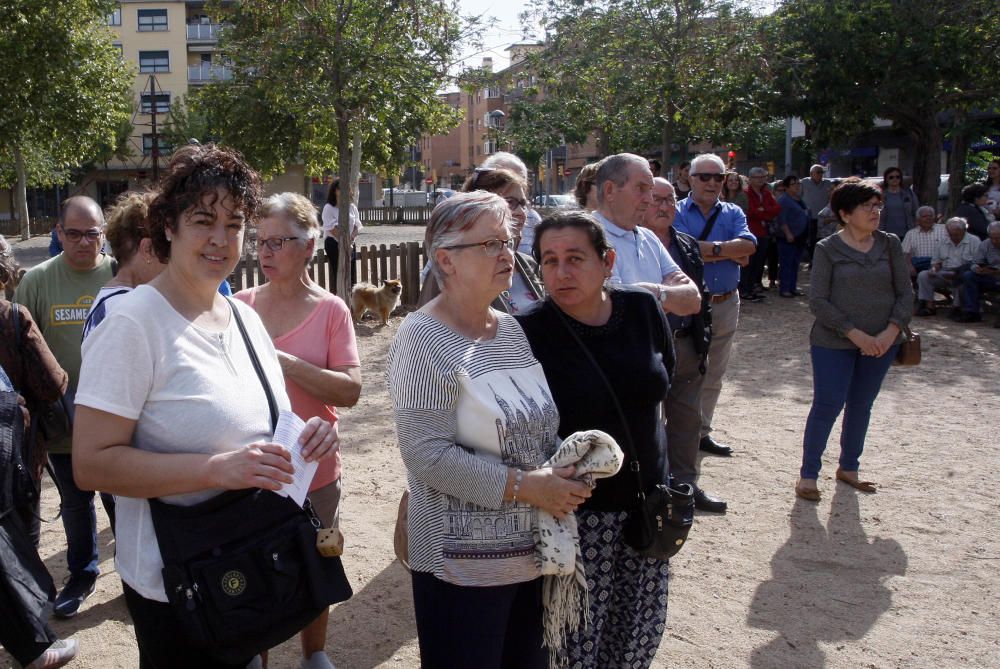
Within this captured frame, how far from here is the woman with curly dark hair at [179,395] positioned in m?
1.97

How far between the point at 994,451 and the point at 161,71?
203ft

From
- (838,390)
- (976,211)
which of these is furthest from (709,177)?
(976,211)

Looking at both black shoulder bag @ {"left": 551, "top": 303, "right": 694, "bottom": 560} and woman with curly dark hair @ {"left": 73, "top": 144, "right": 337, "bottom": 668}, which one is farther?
black shoulder bag @ {"left": 551, "top": 303, "right": 694, "bottom": 560}

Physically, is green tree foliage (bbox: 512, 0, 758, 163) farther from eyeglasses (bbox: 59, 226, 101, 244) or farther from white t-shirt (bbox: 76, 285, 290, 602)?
white t-shirt (bbox: 76, 285, 290, 602)

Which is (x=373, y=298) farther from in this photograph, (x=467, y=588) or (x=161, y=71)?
(x=161, y=71)

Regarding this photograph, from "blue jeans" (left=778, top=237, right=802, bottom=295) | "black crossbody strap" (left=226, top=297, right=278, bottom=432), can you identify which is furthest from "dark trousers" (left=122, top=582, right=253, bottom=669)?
"blue jeans" (left=778, top=237, right=802, bottom=295)

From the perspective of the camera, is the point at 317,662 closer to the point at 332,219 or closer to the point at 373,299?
the point at 373,299

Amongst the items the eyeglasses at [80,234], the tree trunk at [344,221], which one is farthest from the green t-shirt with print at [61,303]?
the tree trunk at [344,221]

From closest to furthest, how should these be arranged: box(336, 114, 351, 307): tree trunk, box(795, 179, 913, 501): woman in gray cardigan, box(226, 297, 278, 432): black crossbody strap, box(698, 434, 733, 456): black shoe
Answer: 1. box(226, 297, 278, 432): black crossbody strap
2. box(795, 179, 913, 501): woman in gray cardigan
3. box(698, 434, 733, 456): black shoe
4. box(336, 114, 351, 307): tree trunk

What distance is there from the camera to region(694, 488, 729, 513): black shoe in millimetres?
5293

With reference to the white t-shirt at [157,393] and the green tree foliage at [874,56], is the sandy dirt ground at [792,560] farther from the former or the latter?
the green tree foliage at [874,56]

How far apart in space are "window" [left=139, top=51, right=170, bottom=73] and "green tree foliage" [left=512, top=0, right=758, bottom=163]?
5047cm

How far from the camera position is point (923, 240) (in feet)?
42.2

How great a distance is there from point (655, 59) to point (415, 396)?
43.3 ft
